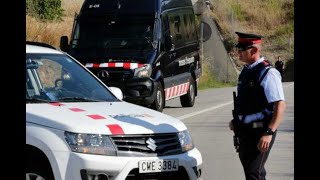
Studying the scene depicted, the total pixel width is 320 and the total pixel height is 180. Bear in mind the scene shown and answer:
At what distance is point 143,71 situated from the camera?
1705 centimetres

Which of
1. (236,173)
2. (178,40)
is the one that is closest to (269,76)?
(236,173)

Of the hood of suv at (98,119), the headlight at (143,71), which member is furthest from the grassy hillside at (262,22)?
the hood of suv at (98,119)

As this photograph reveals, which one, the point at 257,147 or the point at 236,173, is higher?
the point at 257,147

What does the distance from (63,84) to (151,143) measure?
1.69 m

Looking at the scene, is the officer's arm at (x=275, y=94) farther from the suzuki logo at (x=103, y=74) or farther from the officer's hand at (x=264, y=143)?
the suzuki logo at (x=103, y=74)

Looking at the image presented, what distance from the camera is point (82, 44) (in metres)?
17.9

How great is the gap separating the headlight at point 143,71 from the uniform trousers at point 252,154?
9.89m

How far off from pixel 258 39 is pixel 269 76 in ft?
1.27

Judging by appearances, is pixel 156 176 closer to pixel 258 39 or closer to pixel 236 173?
pixel 258 39

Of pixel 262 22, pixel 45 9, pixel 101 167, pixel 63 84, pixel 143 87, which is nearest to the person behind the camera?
pixel 101 167

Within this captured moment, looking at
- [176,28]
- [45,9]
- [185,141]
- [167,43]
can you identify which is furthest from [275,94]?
[45,9]

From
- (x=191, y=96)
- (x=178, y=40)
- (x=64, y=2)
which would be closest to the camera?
(x=178, y=40)

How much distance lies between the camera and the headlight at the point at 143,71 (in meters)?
17.0

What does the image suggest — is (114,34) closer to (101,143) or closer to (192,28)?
(192,28)
